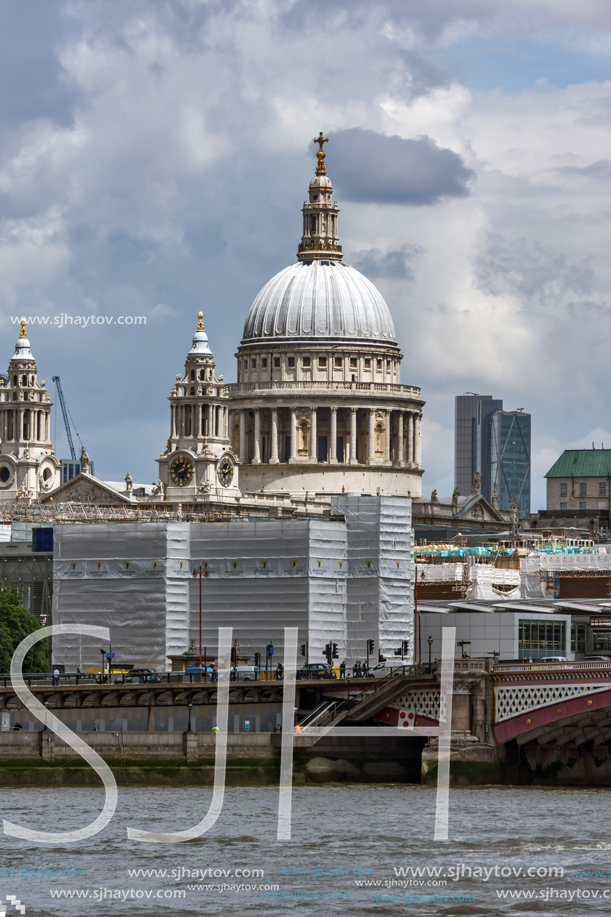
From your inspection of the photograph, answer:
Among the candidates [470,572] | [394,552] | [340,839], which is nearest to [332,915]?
[340,839]

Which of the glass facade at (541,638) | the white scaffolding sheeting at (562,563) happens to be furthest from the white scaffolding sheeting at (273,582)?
the white scaffolding sheeting at (562,563)

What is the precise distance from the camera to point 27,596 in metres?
142

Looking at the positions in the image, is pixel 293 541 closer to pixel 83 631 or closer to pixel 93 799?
pixel 83 631

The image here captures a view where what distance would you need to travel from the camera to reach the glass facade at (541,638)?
116 meters

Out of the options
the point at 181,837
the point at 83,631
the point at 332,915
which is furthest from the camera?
the point at 83,631

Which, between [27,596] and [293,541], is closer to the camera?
[293,541]

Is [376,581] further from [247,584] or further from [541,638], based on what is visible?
[541,638]

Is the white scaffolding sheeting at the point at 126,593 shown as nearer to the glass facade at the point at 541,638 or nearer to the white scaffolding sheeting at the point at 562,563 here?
the glass facade at the point at 541,638

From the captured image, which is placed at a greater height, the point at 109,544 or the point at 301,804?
the point at 109,544

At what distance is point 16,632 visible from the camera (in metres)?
125

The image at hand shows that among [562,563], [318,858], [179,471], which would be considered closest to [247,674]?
[318,858]

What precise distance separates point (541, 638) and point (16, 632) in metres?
27.9

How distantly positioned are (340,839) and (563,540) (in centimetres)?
12637

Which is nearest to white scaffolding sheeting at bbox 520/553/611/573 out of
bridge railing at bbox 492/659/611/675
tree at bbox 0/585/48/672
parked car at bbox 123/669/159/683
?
tree at bbox 0/585/48/672
